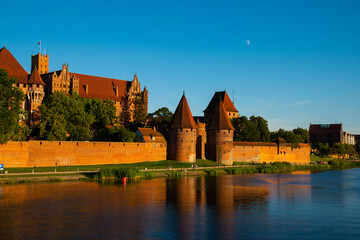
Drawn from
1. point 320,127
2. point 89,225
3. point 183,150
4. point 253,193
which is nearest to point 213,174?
point 183,150

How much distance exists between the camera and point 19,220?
66.0 ft

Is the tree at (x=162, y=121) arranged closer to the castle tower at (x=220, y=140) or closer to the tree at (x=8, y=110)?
the castle tower at (x=220, y=140)

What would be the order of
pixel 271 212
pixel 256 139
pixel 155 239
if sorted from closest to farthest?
pixel 155 239, pixel 271 212, pixel 256 139

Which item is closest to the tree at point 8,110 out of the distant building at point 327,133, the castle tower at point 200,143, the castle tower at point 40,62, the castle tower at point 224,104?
the castle tower at point 200,143

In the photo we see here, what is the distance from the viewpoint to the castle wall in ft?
177

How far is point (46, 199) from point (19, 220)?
5843 millimetres

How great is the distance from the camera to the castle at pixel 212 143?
54.5 m

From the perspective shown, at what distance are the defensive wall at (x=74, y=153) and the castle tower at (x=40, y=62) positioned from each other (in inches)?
1512

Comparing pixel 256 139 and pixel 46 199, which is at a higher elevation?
pixel 256 139

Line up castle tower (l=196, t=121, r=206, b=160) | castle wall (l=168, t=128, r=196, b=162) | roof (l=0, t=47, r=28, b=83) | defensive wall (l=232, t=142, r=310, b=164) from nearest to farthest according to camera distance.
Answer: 1. castle wall (l=168, t=128, r=196, b=162)
2. roof (l=0, t=47, r=28, b=83)
3. castle tower (l=196, t=121, r=206, b=160)
4. defensive wall (l=232, t=142, r=310, b=164)

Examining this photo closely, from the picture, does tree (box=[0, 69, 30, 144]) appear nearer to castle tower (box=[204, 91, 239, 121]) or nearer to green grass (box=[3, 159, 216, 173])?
green grass (box=[3, 159, 216, 173])

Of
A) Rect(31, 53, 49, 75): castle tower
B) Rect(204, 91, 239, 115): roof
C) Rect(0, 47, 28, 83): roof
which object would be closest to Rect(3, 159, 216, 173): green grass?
Rect(0, 47, 28, 83): roof

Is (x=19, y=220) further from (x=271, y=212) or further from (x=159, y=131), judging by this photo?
(x=159, y=131)

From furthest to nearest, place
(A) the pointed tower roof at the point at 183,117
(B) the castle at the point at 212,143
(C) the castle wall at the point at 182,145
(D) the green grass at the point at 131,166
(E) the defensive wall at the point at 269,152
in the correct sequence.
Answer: (E) the defensive wall at the point at 269,152, (A) the pointed tower roof at the point at 183,117, (B) the castle at the point at 212,143, (C) the castle wall at the point at 182,145, (D) the green grass at the point at 131,166
